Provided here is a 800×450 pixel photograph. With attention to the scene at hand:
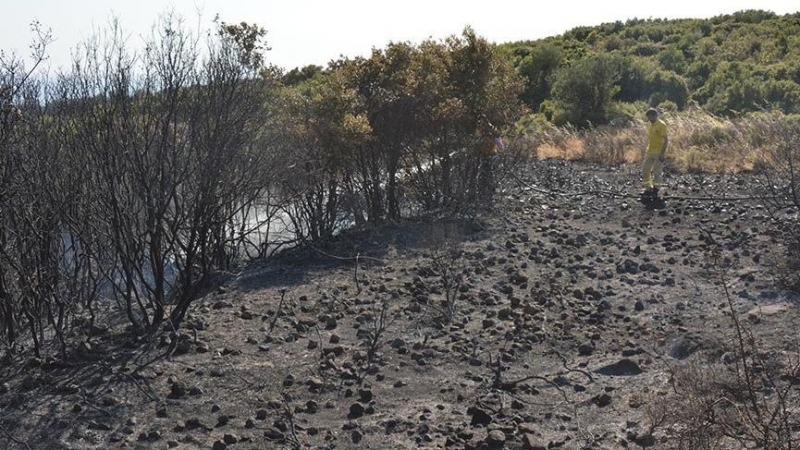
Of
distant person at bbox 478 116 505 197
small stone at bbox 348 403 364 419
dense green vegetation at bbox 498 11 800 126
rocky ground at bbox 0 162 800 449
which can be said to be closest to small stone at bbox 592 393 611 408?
rocky ground at bbox 0 162 800 449

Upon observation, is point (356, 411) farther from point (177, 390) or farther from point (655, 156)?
point (655, 156)

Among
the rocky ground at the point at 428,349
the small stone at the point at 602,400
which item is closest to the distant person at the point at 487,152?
the rocky ground at the point at 428,349

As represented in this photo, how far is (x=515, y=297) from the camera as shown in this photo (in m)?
9.61

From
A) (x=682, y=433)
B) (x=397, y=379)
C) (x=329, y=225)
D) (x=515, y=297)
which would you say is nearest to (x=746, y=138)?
(x=329, y=225)

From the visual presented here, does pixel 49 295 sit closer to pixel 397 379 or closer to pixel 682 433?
pixel 397 379

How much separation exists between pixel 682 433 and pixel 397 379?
2.54 m

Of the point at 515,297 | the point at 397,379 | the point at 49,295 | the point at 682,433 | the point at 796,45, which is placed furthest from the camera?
the point at 796,45

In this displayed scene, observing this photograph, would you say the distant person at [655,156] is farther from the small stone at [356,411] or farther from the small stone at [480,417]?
the small stone at [356,411]

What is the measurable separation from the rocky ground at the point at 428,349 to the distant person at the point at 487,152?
7.21 feet

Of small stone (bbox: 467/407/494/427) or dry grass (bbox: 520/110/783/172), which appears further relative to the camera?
dry grass (bbox: 520/110/783/172)

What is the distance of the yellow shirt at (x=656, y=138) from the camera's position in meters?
15.5

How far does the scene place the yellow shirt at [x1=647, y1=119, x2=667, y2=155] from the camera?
612 inches

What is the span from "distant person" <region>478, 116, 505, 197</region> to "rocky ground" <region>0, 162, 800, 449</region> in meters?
2.20

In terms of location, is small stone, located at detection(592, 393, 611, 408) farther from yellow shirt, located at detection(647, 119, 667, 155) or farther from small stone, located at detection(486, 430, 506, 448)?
yellow shirt, located at detection(647, 119, 667, 155)
